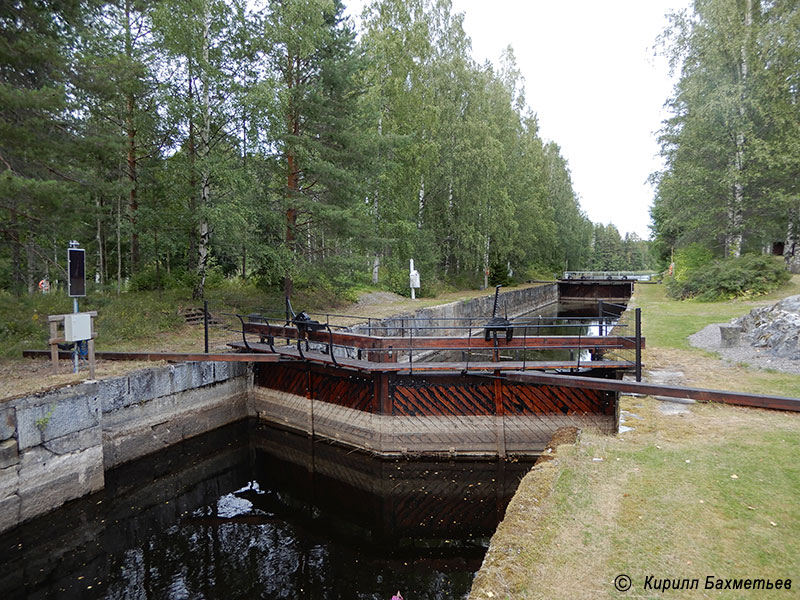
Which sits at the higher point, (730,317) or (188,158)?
(188,158)

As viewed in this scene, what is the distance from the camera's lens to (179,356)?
922 centimetres

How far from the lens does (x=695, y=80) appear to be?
22.4m

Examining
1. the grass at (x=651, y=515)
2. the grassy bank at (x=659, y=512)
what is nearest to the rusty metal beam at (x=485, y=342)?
the grassy bank at (x=659, y=512)

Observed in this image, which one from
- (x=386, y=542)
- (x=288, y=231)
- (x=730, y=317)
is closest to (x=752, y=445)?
(x=386, y=542)

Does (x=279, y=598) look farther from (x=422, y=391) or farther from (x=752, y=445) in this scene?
(x=752, y=445)

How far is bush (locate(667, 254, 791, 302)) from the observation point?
62.3ft

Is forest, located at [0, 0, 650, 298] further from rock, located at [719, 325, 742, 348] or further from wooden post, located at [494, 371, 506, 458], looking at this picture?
rock, located at [719, 325, 742, 348]

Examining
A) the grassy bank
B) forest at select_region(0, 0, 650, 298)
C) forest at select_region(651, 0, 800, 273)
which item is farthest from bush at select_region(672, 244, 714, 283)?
the grassy bank

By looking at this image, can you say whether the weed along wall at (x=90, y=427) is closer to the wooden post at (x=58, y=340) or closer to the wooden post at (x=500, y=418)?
the wooden post at (x=58, y=340)

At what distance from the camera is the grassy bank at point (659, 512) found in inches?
133

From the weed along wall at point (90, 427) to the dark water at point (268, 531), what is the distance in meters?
0.31

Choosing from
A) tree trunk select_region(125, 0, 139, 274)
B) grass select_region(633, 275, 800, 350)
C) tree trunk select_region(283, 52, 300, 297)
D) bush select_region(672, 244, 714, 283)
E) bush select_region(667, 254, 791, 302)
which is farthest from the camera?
bush select_region(672, 244, 714, 283)

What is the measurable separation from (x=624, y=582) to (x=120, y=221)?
15698 millimetres

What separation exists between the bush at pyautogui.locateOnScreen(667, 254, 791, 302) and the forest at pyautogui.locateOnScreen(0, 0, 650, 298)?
1143 cm
